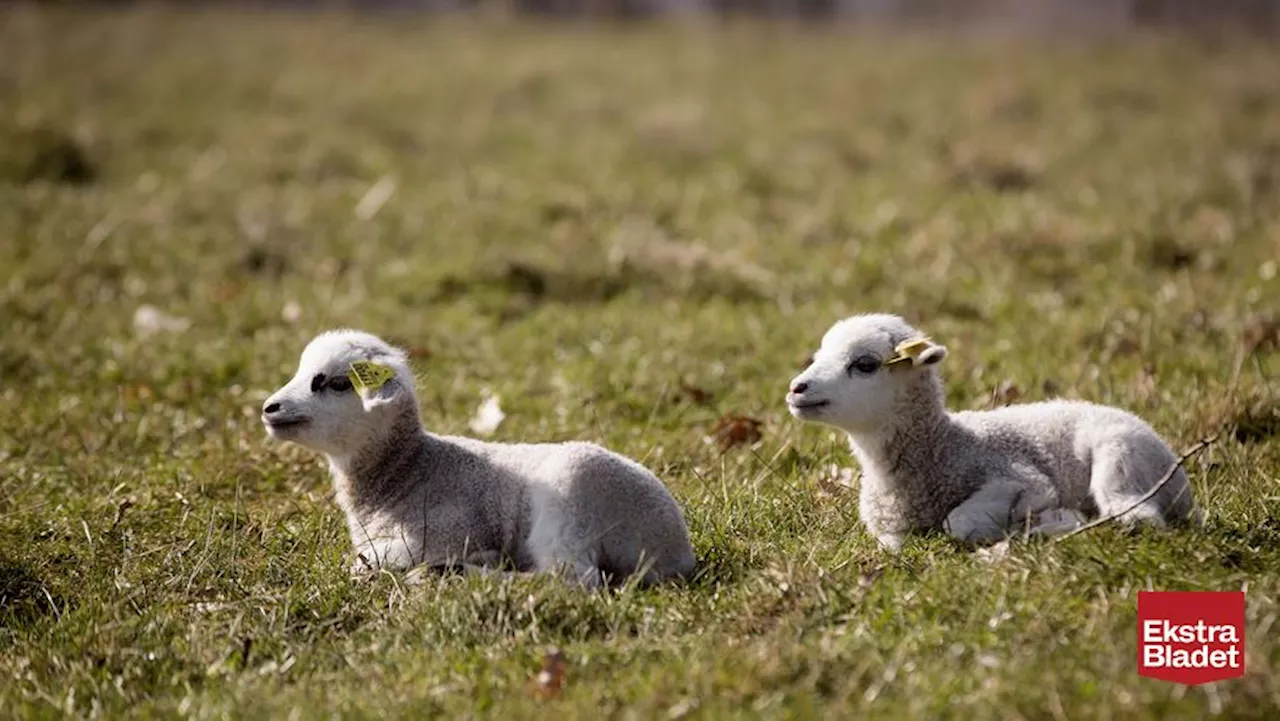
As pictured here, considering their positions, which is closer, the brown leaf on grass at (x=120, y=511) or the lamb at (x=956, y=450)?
the lamb at (x=956, y=450)

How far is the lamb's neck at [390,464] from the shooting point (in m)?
6.07

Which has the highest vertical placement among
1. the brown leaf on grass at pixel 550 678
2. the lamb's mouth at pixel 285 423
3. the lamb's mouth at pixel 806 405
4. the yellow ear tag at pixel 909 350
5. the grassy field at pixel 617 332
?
the yellow ear tag at pixel 909 350

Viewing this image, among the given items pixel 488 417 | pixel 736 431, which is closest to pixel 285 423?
pixel 488 417

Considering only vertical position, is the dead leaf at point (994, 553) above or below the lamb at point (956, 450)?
below

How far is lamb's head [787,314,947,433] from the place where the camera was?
583 cm

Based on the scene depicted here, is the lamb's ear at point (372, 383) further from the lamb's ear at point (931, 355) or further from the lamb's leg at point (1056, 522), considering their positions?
the lamb's leg at point (1056, 522)

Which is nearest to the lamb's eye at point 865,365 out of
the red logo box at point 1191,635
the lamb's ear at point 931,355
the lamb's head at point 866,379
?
the lamb's head at point 866,379

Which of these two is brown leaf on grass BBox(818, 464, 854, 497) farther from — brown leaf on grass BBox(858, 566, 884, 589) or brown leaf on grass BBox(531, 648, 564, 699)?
brown leaf on grass BBox(531, 648, 564, 699)

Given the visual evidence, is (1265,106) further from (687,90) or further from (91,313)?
(91,313)

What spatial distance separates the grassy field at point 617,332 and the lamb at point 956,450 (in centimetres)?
23

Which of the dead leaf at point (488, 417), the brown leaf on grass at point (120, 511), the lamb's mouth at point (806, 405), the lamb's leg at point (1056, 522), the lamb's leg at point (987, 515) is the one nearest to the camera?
the lamb's leg at point (1056, 522)

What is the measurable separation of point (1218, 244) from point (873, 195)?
3.82 metres

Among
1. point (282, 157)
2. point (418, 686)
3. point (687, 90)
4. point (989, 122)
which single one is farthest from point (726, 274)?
point (687, 90)

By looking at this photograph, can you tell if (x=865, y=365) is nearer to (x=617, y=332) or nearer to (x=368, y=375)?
(x=368, y=375)
